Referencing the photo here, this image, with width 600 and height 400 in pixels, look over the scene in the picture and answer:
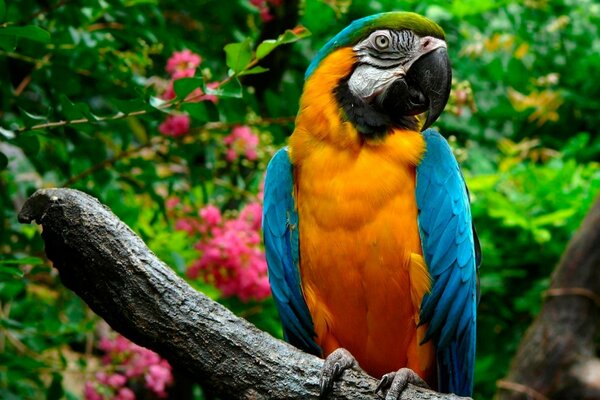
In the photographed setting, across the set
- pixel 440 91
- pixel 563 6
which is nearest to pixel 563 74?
pixel 563 6

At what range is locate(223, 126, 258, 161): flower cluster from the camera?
2.84m

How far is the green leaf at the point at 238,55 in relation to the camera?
2029 mm

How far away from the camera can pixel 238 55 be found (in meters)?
2.05

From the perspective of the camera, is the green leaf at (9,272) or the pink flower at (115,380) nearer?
the green leaf at (9,272)

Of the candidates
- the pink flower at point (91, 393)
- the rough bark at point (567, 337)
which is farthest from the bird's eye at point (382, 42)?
the rough bark at point (567, 337)

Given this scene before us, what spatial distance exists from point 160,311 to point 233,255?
38.8 inches

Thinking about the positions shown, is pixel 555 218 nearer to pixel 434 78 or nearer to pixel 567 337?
pixel 567 337

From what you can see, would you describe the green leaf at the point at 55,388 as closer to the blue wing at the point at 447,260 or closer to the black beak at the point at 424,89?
the blue wing at the point at 447,260

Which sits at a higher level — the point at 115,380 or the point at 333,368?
the point at 333,368

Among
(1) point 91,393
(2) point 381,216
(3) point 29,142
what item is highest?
(2) point 381,216

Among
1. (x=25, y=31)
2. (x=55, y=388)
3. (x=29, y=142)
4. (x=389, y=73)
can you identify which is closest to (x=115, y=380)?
(x=55, y=388)

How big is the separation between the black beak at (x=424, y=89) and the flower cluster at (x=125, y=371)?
1.28m

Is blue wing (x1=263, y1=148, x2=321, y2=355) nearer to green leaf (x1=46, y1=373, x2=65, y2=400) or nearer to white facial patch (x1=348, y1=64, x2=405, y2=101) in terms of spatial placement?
white facial patch (x1=348, y1=64, x2=405, y2=101)

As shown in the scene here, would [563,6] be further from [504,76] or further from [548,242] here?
[548,242]
